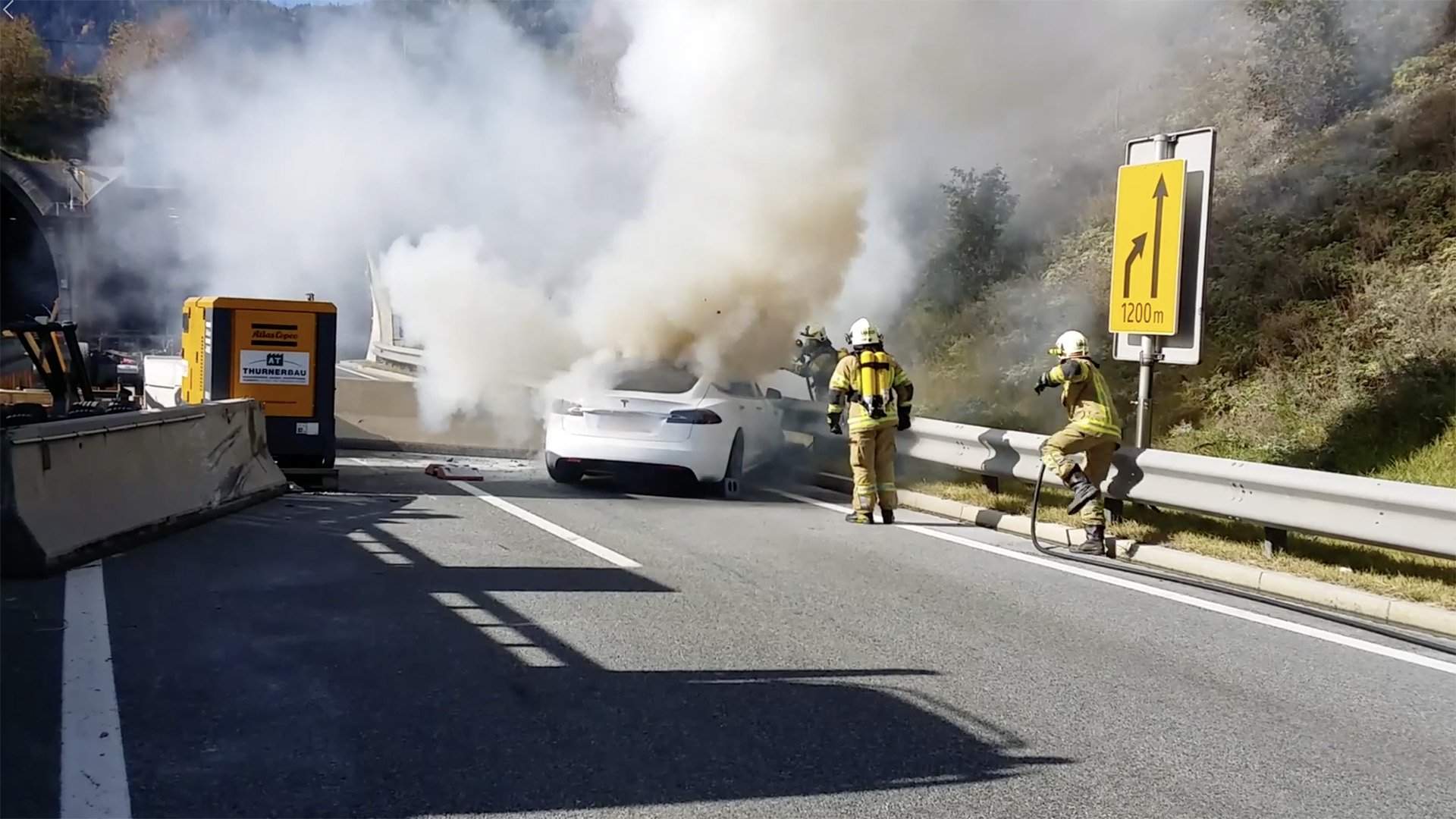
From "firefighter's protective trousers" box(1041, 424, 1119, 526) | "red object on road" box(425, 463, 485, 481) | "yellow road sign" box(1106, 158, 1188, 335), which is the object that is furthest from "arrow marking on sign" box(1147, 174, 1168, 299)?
"red object on road" box(425, 463, 485, 481)

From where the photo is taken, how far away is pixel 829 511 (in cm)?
1090

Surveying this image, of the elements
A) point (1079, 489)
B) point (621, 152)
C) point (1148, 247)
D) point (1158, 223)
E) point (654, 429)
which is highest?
point (621, 152)

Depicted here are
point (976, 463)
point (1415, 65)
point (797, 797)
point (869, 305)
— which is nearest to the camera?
point (797, 797)

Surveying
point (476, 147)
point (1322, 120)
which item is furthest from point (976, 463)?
point (476, 147)

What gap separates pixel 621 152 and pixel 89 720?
40.9 ft

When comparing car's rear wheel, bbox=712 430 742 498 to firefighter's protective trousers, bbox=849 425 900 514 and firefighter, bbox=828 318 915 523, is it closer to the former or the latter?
firefighter, bbox=828 318 915 523

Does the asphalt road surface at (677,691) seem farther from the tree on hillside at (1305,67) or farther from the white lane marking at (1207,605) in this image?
the tree on hillside at (1305,67)

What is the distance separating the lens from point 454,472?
1303 cm

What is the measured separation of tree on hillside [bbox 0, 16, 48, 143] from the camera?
33.6 metres

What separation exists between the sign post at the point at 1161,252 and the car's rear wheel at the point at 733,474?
3562mm

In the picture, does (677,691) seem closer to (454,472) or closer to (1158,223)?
(1158,223)

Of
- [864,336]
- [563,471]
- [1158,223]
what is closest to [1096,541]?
[1158,223]

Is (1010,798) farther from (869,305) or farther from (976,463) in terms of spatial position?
(869,305)

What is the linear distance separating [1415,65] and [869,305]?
786 centimetres
